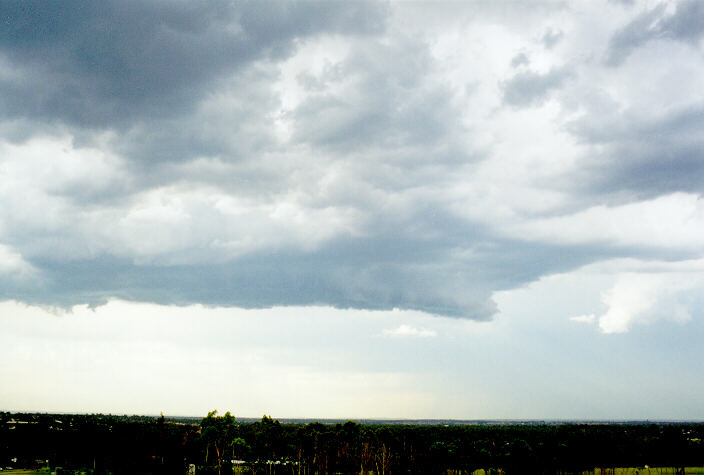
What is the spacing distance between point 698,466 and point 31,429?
586 feet

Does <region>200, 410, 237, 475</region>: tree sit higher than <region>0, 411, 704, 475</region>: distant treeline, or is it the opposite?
<region>200, 410, 237, 475</region>: tree

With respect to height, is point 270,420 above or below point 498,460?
above

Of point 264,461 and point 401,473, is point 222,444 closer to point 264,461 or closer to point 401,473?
point 264,461

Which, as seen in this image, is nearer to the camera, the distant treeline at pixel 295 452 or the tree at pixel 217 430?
the tree at pixel 217 430

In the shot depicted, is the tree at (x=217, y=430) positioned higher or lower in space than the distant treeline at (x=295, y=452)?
higher

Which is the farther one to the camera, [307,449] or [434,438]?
[434,438]

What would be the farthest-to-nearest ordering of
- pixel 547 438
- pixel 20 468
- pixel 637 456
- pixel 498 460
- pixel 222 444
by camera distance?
pixel 547 438 → pixel 637 456 → pixel 20 468 → pixel 498 460 → pixel 222 444

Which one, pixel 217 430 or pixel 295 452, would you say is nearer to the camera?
pixel 217 430

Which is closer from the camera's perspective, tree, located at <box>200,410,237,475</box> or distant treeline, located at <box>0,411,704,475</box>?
tree, located at <box>200,410,237,475</box>

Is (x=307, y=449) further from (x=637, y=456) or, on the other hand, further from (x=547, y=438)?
(x=637, y=456)

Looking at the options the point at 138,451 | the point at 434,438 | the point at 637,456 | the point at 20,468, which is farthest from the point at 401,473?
the point at 20,468

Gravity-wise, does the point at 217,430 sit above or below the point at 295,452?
above

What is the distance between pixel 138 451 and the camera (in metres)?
128

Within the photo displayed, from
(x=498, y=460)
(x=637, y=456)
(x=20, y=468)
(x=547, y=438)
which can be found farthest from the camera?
(x=547, y=438)
